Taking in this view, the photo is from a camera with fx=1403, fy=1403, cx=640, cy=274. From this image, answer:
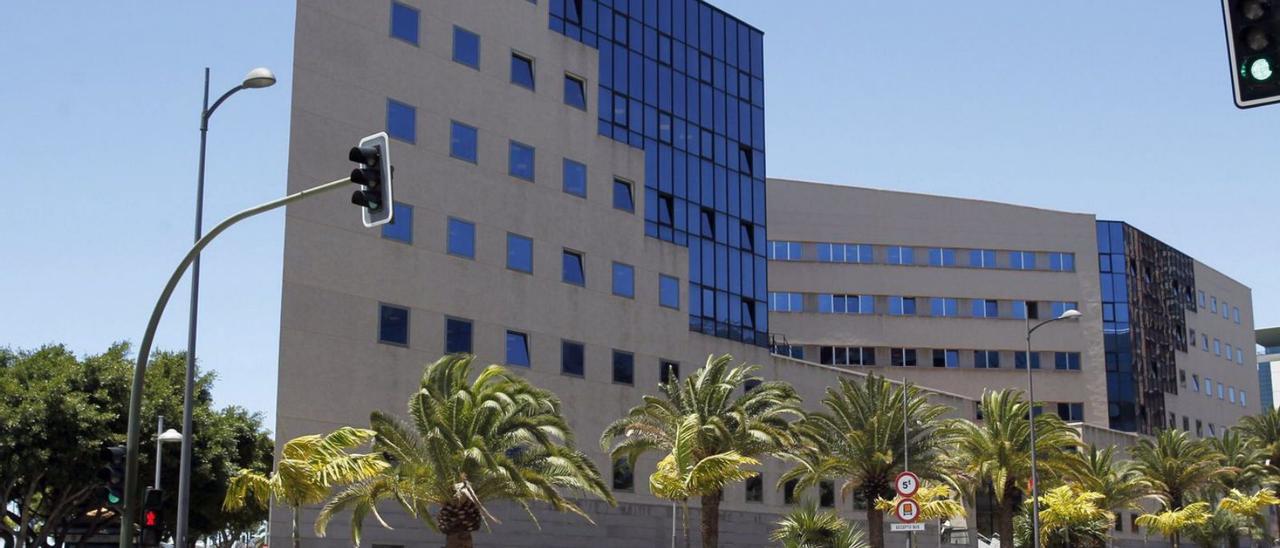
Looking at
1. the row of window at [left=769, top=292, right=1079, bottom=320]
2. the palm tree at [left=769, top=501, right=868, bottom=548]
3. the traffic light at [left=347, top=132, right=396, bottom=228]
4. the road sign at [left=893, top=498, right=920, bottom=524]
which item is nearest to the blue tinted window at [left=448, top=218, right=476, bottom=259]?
the palm tree at [left=769, top=501, right=868, bottom=548]

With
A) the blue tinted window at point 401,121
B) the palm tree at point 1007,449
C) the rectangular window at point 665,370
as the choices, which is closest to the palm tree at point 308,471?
the blue tinted window at point 401,121

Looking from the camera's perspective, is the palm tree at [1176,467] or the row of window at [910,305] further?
the row of window at [910,305]

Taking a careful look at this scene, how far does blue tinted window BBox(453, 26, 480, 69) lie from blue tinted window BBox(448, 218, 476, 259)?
573 cm

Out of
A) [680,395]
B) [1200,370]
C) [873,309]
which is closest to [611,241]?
[680,395]

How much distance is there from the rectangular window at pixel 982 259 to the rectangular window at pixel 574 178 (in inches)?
1540

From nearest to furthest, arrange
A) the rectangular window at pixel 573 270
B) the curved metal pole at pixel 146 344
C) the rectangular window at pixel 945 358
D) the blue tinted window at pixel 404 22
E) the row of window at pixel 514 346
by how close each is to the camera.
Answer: the curved metal pole at pixel 146 344
the row of window at pixel 514 346
the blue tinted window at pixel 404 22
the rectangular window at pixel 573 270
the rectangular window at pixel 945 358

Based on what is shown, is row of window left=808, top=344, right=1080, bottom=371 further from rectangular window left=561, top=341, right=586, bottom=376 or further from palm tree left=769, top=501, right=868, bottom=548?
palm tree left=769, top=501, right=868, bottom=548

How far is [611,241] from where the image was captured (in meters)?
52.2

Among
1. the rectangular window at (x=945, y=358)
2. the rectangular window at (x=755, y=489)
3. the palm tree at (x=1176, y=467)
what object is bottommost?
the rectangular window at (x=755, y=489)

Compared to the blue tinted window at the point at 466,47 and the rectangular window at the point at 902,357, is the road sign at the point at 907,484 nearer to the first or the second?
the blue tinted window at the point at 466,47

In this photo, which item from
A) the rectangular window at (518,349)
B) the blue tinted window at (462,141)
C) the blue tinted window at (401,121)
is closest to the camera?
the blue tinted window at (401,121)

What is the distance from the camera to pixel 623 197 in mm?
53469

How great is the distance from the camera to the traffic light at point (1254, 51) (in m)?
9.73

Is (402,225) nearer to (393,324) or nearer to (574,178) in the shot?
(393,324)
